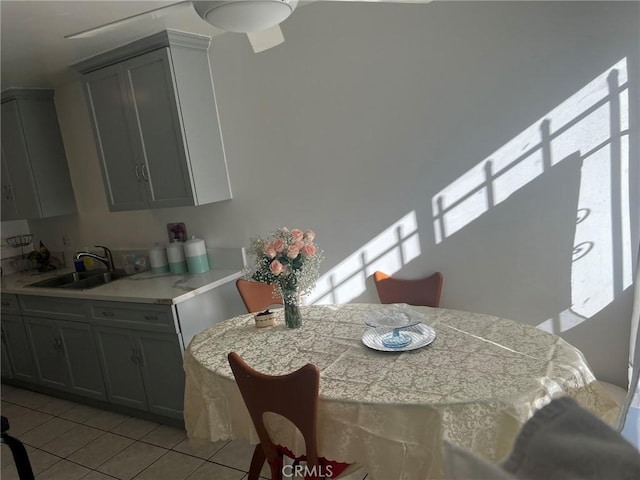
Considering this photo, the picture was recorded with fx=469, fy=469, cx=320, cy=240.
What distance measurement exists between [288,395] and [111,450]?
6.39ft

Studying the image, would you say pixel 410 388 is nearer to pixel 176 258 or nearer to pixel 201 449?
pixel 201 449

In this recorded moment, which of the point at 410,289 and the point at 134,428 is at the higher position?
the point at 410,289

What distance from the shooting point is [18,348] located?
3775mm

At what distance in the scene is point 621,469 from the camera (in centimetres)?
55

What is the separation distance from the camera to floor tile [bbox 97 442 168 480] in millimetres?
2623

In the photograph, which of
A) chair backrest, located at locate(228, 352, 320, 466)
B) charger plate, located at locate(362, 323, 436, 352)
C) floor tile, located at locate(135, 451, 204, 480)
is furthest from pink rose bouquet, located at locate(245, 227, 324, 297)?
floor tile, located at locate(135, 451, 204, 480)

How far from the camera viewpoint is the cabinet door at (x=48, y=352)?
11.4ft

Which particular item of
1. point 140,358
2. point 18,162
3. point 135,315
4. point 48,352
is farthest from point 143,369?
point 18,162

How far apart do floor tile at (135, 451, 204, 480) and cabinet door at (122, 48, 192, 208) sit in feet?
5.03

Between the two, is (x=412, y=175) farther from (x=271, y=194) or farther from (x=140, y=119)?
(x=140, y=119)

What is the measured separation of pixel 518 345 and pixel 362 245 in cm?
121

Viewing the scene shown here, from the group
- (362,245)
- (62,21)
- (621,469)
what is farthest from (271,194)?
(621,469)

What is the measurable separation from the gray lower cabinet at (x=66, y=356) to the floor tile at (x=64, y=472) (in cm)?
58

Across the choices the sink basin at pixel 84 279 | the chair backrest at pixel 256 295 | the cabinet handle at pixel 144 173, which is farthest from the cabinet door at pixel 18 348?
the chair backrest at pixel 256 295
